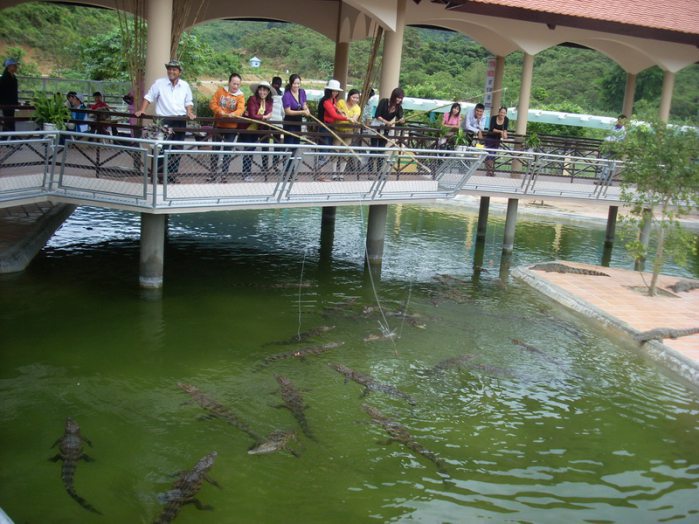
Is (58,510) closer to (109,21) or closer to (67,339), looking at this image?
(67,339)

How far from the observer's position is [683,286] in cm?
1512

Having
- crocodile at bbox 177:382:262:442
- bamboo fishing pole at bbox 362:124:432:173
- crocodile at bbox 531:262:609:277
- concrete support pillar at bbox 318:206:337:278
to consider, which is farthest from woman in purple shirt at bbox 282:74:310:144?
crocodile at bbox 531:262:609:277

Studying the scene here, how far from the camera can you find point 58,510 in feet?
21.0

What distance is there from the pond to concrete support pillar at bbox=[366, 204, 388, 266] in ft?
2.18

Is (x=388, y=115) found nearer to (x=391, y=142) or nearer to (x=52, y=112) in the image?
(x=391, y=142)

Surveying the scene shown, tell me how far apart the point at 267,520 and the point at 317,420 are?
1.97m

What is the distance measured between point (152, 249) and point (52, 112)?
246 cm

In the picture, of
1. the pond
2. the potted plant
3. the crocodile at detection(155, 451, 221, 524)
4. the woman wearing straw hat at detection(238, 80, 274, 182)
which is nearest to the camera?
the crocodile at detection(155, 451, 221, 524)

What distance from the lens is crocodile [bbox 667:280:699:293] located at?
15.0 m

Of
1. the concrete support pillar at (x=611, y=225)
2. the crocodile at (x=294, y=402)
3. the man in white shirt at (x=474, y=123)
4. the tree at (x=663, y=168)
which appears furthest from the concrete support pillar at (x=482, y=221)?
the crocodile at (x=294, y=402)

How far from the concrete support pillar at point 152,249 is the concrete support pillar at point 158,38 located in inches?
81.9

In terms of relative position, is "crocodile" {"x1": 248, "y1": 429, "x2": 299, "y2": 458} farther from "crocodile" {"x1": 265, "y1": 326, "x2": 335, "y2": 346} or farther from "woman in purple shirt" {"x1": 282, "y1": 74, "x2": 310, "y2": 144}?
"woman in purple shirt" {"x1": 282, "y1": 74, "x2": 310, "y2": 144}

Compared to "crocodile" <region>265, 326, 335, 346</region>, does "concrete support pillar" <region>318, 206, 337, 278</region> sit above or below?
above

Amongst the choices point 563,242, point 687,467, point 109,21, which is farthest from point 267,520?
point 109,21
